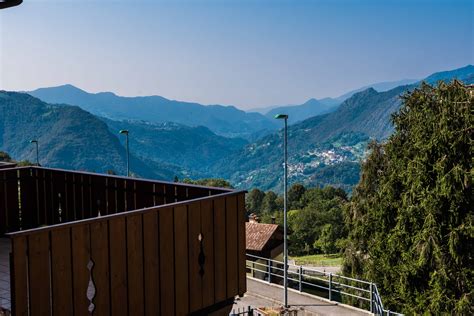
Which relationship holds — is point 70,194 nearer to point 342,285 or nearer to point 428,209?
point 342,285

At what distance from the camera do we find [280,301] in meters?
17.6

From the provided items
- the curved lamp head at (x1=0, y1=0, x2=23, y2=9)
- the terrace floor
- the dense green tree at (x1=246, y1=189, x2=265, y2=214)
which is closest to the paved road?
the terrace floor

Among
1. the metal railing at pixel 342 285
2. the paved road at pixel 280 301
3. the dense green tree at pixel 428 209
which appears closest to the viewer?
the metal railing at pixel 342 285

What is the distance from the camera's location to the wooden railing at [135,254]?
4215mm

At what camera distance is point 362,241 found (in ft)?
76.6

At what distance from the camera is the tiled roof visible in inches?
1172

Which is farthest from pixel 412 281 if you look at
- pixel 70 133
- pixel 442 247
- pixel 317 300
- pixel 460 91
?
pixel 70 133

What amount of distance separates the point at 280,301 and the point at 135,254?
1350cm

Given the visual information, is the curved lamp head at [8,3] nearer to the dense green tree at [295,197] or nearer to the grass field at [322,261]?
the grass field at [322,261]

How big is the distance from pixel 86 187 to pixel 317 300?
1187 cm

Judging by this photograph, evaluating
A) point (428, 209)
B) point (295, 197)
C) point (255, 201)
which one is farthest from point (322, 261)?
point (428, 209)

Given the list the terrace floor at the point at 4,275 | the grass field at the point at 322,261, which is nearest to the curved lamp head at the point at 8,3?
the terrace floor at the point at 4,275

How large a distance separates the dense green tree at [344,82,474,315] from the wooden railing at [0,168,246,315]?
1247 centimetres

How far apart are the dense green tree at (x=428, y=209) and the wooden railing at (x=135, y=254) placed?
12.5 m
